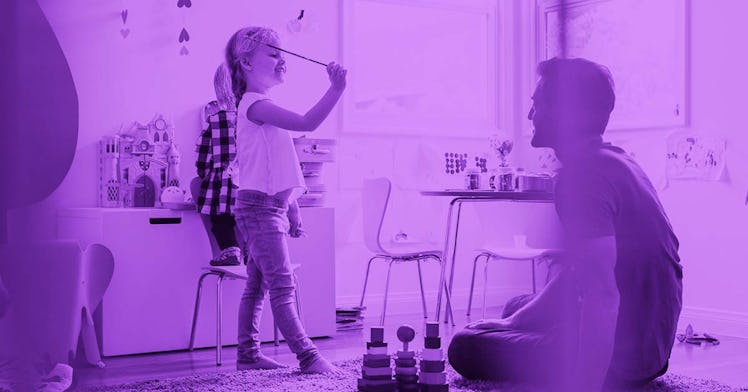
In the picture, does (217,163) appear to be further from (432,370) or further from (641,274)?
(641,274)

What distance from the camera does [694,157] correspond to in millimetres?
4102

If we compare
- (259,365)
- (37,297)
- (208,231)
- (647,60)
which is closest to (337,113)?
(208,231)

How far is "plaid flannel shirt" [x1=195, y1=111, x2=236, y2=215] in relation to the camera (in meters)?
3.38

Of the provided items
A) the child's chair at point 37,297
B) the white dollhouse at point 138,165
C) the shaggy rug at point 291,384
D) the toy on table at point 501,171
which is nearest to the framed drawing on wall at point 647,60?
the toy on table at point 501,171

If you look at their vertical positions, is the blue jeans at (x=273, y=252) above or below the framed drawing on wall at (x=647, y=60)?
below

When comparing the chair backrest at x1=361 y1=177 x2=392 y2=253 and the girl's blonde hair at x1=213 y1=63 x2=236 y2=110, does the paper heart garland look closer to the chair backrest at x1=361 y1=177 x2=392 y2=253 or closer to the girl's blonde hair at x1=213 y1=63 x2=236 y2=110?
the girl's blonde hair at x1=213 y1=63 x2=236 y2=110

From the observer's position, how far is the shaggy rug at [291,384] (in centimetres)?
257

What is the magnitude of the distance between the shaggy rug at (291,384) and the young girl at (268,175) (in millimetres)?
113

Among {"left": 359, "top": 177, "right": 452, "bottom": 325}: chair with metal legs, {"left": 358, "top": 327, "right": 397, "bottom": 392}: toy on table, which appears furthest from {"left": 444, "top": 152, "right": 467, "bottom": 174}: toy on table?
{"left": 358, "top": 327, "right": 397, "bottom": 392}: toy on table

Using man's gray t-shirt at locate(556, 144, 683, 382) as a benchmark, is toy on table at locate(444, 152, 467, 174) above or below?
above

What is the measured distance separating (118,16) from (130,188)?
82 centimetres

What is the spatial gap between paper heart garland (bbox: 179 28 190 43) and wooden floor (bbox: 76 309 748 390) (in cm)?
153

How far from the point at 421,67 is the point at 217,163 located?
1.84 meters
